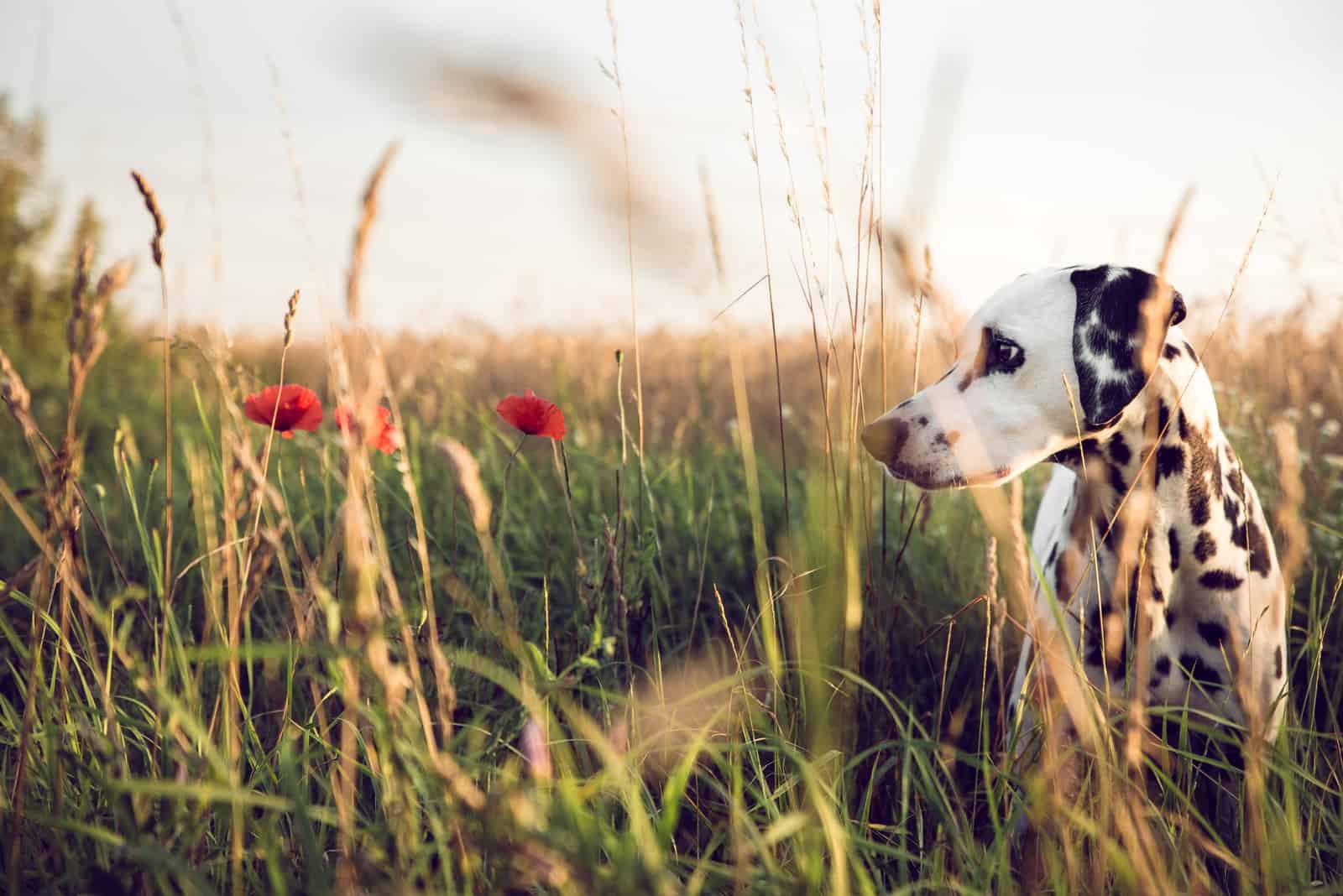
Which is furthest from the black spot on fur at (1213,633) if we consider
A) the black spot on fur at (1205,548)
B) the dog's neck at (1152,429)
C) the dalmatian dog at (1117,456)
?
the dog's neck at (1152,429)

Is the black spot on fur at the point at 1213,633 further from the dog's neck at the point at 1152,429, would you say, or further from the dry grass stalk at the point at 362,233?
the dry grass stalk at the point at 362,233

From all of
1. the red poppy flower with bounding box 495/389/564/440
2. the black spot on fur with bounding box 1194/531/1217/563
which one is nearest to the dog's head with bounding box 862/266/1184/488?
the black spot on fur with bounding box 1194/531/1217/563

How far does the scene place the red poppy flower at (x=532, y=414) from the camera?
A: 6.10 feet

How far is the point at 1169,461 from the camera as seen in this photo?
1928 mm

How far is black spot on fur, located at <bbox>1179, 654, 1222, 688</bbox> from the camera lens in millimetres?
1971

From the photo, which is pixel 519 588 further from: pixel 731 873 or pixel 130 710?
pixel 731 873

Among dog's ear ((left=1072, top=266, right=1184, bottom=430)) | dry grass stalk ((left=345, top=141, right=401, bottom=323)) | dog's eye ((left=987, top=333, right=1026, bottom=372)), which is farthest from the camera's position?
dog's eye ((left=987, top=333, right=1026, bottom=372))

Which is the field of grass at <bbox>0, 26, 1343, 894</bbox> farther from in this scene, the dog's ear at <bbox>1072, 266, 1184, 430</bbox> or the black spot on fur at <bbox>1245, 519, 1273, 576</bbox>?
the dog's ear at <bbox>1072, 266, 1184, 430</bbox>

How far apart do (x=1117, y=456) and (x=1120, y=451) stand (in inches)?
0.5

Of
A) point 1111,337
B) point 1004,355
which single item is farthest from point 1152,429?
point 1004,355

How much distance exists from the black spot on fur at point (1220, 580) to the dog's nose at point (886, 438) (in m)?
0.76

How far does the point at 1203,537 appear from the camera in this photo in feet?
6.47

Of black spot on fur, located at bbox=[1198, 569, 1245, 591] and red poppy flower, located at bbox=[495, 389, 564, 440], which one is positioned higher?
red poppy flower, located at bbox=[495, 389, 564, 440]

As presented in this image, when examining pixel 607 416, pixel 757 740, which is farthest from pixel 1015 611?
pixel 607 416
